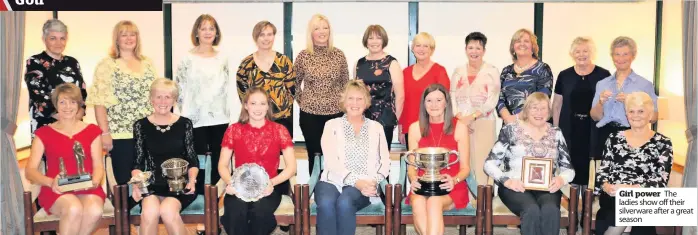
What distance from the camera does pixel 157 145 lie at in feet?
14.9

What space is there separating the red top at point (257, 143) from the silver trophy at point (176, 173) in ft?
0.93

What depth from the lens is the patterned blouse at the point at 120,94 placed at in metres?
4.89

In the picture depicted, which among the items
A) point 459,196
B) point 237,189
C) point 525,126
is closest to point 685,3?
point 525,126

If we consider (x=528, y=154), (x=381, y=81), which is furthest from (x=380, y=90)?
(x=528, y=154)

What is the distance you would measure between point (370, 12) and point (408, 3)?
0.34 m

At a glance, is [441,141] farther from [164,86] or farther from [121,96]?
[121,96]

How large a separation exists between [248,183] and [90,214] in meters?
0.97

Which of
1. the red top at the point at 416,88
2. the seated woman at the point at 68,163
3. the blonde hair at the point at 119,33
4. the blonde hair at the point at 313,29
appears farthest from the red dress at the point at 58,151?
the red top at the point at 416,88

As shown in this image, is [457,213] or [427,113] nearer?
[457,213]

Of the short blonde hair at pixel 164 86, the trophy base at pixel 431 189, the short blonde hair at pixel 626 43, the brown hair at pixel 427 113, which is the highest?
the short blonde hair at pixel 626 43

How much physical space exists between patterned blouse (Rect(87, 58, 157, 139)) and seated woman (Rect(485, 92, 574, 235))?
2.38m

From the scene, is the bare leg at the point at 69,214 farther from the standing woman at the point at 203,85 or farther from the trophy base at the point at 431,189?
the trophy base at the point at 431,189

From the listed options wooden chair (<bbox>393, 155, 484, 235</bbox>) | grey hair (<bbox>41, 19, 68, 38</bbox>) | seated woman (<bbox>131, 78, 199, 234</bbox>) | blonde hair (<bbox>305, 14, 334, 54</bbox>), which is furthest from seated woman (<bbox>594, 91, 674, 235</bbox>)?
grey hair (<bbox>41, 19, 68, 38</bbox>)

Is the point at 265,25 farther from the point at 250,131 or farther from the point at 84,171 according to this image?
the point at 84,171
